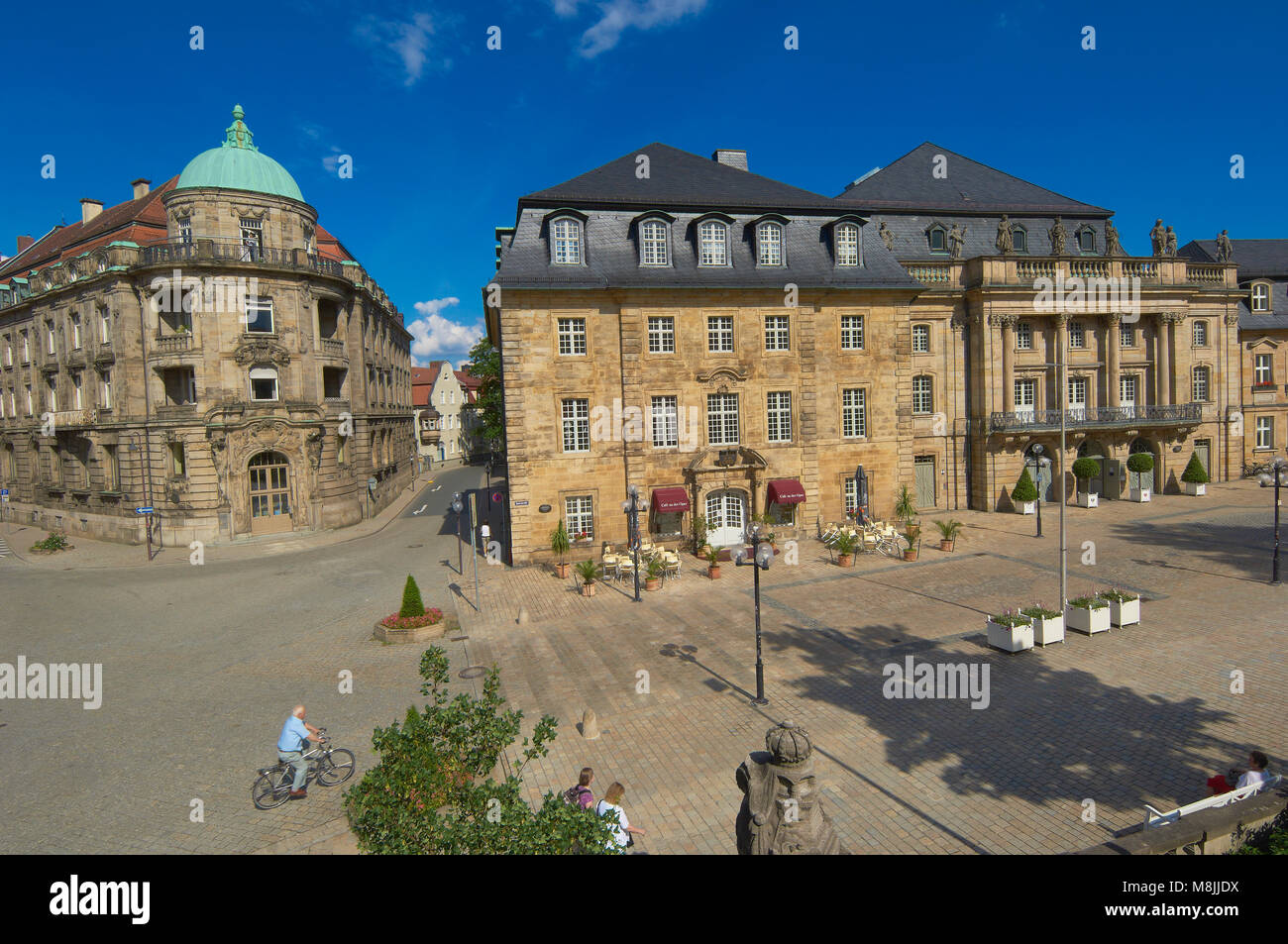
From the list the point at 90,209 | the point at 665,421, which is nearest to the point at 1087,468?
the point at 665,421

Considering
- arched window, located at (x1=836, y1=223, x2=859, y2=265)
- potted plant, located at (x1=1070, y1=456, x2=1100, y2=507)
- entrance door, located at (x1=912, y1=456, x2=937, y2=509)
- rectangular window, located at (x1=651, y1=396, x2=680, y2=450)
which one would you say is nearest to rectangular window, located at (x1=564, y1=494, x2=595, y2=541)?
rectangular window, located at (x1=651, y1=396, x2=680, y2=450)

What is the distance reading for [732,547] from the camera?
2803 cm

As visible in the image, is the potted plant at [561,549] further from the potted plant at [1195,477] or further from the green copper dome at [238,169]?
the potted plant at [1195,477]

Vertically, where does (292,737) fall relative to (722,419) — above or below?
below

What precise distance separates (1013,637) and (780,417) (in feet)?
48.7

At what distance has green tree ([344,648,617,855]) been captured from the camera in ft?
20.0

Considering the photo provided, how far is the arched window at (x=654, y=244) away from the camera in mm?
27172

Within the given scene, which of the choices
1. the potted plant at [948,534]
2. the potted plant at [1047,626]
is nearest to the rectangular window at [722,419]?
the potted plant at [948,534]

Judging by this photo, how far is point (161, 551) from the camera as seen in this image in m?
32.8

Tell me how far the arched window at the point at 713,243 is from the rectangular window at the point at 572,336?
5659 millimetres

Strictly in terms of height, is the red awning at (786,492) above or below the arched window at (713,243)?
below

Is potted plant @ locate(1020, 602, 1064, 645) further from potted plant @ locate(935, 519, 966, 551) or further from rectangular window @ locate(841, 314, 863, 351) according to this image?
rectangular window @ locate(841, 314, 863, 351)

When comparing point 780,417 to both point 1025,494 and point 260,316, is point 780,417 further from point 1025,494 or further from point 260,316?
point 260,316
